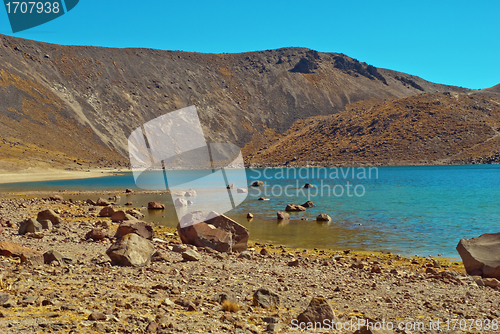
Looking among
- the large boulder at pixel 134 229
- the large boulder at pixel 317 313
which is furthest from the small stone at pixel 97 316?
the large boulder at pixel 134 229

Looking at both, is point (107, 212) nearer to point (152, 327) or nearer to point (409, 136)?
point (152, 327)

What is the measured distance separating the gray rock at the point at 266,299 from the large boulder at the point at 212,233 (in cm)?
683

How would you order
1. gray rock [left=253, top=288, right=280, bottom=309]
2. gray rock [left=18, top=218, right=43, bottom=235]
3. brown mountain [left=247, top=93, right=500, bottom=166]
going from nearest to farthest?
gray rock [left=253, top=288, right=280, bottom=309]
gray rock [left=18, top=218, right=43, bottom=235]
brown mountain [left=247, top=93, right=500, bottom=166]

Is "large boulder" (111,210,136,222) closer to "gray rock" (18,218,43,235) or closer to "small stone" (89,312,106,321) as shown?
"gray rock" (18,218,43,235)

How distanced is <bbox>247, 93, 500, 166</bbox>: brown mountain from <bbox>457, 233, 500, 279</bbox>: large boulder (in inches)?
4307

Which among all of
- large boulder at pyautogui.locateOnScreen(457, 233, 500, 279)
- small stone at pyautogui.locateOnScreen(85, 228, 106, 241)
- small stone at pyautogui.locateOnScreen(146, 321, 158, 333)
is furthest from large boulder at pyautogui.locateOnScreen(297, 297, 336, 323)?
small stone at pyautogui.locateOnScreen(85, 228, 106, 241)

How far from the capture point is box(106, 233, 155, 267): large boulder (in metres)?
10.8

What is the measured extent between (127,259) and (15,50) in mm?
160496

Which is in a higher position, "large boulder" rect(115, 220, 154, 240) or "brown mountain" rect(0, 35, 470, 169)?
"brown mountain" rect(0, 35, 470, 169)

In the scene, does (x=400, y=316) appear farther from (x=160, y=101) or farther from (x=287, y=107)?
(x=287, y=107)

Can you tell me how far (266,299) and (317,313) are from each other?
1340 millimetres

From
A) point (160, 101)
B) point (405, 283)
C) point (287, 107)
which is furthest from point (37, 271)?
point (287, 107)

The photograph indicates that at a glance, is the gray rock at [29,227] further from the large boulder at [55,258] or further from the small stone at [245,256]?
the small stone at [245,256]

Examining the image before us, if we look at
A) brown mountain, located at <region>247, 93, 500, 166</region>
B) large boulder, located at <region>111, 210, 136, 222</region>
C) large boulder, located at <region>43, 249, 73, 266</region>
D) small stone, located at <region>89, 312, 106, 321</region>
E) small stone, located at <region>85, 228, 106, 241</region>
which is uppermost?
brown mountain, located at <region>247, 93, 500, 166</region>
